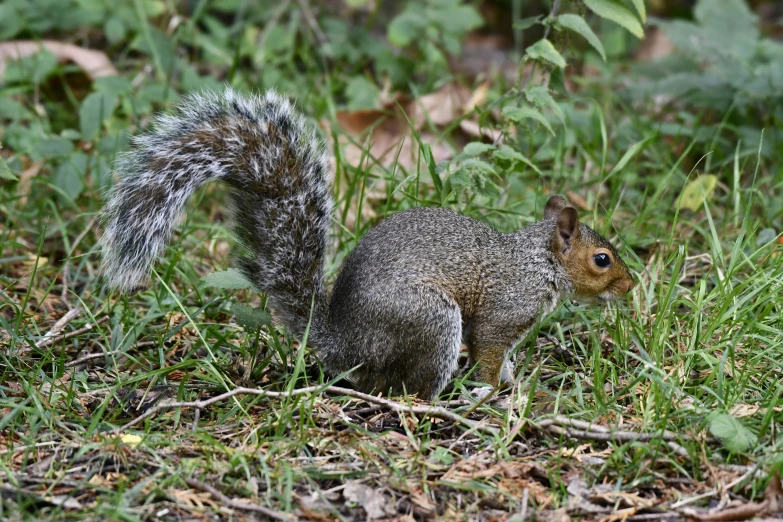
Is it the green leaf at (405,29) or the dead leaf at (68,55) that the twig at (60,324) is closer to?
the dead leaf at (68,55)

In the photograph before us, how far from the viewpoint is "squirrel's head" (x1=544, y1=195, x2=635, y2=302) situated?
144 inches

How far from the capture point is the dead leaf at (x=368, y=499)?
2.63 metres

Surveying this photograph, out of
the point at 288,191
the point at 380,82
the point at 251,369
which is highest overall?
the point at 380,82

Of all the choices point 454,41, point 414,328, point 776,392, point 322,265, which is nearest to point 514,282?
point 414,328

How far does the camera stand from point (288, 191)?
3340 millimetres

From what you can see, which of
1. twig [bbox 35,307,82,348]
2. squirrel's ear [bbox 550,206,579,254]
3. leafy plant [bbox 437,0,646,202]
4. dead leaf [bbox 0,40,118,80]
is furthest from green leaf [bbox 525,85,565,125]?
dead leaf [bbox 0,40,118,80]

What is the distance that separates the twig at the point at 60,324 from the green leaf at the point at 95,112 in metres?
1.26

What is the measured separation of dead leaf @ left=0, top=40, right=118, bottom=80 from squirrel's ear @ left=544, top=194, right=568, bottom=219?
3.12 m

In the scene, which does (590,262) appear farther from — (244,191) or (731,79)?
(731,79)

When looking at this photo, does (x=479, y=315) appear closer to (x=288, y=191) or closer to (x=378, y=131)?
(x=288, y=191)

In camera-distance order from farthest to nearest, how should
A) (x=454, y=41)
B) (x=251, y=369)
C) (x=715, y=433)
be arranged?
(x=454, y=41), (x=251, y=369), (x=715, y=433)

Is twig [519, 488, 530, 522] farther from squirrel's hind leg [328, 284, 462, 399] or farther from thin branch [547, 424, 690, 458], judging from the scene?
squirrel's hind leg [328, 284, 462, 399]

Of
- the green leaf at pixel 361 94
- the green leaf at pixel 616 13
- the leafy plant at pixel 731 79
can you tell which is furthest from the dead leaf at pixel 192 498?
the leafy plant at pixel 731 79

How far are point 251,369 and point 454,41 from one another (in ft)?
10.6
